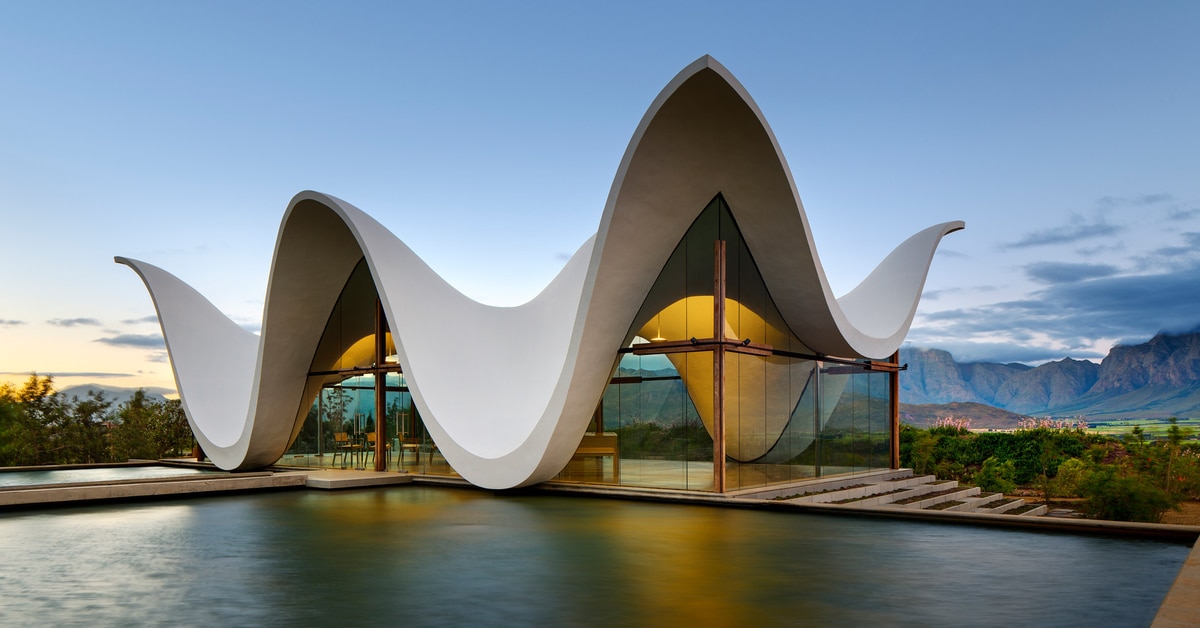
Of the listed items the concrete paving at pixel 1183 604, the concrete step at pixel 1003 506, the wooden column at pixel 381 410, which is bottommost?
the concrete step at pixel 1003 506

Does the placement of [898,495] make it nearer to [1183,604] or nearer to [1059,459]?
[1059,459]

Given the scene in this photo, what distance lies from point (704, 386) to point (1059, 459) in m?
13.0

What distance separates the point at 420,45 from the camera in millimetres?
21938

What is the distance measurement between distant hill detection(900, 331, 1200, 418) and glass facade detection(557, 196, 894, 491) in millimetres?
61534

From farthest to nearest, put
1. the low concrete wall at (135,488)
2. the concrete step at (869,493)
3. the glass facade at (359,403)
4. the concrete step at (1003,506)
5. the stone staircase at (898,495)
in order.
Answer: the glass facade at (359,403) < the concrete step at (1003,506) < the stone staircase at (898,495) < the concrete step at (869,493) < the low concrete wall at (135,488)

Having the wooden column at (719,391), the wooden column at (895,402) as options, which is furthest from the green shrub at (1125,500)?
the wooden column at (895,402)

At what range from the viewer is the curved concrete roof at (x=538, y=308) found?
13086 mm

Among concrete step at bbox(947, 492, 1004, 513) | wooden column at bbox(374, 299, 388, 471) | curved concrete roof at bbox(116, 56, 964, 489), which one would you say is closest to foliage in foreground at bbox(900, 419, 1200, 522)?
concrete step at bbox(947, 492, 1004, 513)

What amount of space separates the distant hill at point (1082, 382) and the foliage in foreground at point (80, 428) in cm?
5893

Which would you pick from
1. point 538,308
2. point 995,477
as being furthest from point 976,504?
point 538,308

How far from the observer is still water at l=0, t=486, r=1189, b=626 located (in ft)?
19.5

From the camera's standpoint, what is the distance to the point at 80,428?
3016 centimetres

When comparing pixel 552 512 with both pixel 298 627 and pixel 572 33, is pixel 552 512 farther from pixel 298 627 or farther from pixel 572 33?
pixel 572 33

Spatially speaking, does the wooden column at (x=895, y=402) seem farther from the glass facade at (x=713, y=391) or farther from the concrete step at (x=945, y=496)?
the glass facade at (x=713, y=391)
